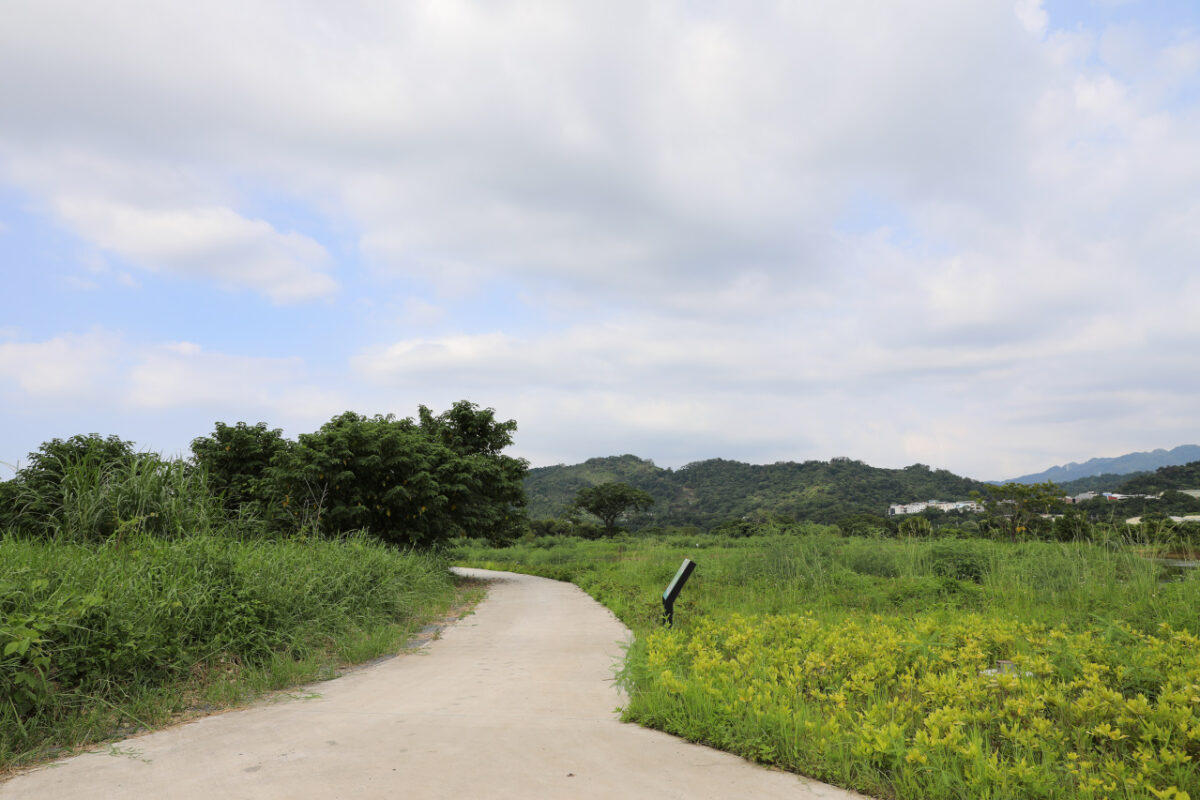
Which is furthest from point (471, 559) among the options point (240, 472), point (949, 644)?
point (949, 644)

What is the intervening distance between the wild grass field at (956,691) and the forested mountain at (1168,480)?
35.1m

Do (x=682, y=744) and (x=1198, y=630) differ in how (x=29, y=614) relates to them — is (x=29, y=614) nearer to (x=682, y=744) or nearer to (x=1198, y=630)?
(x=682, y=744)

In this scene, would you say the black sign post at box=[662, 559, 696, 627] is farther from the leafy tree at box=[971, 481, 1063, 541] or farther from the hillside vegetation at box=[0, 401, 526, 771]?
the leafy tree at box=[971, 481, 1063, 541]

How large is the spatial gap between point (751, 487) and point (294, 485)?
59863mm

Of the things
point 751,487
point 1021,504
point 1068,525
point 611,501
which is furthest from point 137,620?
point 751,487

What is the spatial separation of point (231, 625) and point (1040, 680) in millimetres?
6608

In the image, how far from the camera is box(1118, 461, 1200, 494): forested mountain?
35062 millimetres

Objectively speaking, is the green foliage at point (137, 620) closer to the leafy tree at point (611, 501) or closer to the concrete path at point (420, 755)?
the concrete path at point (420, 755)

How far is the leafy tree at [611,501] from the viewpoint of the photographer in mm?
51219

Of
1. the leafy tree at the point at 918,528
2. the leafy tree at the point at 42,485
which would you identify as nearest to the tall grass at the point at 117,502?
the leafy tree at the point at 42,485

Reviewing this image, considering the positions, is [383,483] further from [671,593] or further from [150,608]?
[671,593]

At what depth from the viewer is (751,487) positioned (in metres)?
68.9

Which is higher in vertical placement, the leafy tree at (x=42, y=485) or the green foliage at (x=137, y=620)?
the leafy tree at (x=42, y=485)

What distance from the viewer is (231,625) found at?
6016mm
